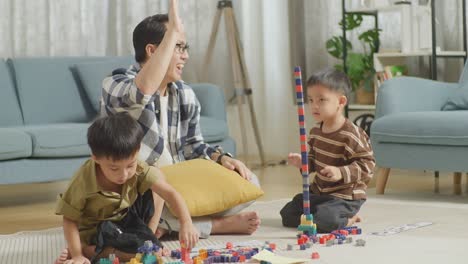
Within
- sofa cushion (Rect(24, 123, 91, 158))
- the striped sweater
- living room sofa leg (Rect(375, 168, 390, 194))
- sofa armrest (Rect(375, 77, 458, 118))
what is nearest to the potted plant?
sofa armrest (Rect(375, 77, 458, 118))

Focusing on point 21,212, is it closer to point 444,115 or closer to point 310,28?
point 444,115

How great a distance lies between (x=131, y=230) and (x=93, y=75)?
2283 mm

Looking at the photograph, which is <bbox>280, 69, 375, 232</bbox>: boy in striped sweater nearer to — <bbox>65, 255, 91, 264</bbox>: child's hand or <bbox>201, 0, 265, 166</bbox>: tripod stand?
<bbox>65, 255, 91, 264</bbox>: child's hand

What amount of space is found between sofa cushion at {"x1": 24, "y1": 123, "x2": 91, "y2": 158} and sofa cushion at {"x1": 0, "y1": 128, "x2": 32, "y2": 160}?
0.04 meters

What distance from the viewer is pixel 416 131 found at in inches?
149

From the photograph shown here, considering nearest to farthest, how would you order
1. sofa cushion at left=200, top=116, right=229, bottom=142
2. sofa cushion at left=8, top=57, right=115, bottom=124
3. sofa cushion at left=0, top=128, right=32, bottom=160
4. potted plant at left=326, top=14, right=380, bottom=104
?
sofa cushion at left=0, top=128, right=32, bottom=160, sofa cushion at left=200, top=116, right=229, bottom=142, sofa cushion at left=8, top=57, right=115, bottom=124, potted plant at left=326, top=14, right=380, bottom=104

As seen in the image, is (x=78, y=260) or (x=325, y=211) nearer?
(x=78, y=260)

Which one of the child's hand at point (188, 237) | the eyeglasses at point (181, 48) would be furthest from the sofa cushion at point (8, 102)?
the child's hand at point (188, 237)

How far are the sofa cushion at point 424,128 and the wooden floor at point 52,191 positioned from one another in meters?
0.41

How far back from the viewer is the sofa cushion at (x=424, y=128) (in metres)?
3.64

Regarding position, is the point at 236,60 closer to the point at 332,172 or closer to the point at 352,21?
the point at 352,21

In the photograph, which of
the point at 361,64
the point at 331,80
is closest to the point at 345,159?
the point at 331,80

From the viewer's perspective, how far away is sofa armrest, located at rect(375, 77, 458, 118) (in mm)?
4031

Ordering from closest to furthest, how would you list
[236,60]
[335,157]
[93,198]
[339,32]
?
1. [93,198]
2. [335,157]
3. [339,32]
4. [236,60]
